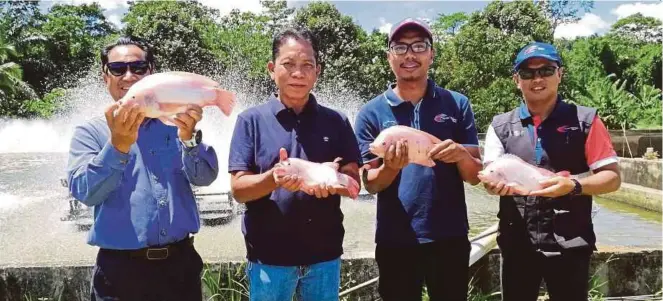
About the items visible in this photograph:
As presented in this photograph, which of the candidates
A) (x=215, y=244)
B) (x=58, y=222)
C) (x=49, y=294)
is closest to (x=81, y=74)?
(x=58, y=222)

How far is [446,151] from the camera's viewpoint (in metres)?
3.16

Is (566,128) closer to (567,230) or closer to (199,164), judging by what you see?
(567,230)

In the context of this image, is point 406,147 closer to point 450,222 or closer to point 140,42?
point 450,222

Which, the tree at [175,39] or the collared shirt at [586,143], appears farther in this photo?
the tree at [175,39]

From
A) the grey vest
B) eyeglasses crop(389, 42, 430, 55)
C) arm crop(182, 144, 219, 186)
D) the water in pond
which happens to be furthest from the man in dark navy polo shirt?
the water in pond

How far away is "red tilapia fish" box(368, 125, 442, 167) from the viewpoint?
10.3 ft

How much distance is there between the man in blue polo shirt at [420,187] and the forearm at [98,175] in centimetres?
151

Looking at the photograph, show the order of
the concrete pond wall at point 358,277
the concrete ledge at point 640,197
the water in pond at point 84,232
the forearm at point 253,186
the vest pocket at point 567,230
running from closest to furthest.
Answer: the forearm at point 253,186
the vest pocket at point 567,230
the concrete pond wall at point 358,277
the water in pond at point 84,232
the concrete ledge at point 640,197

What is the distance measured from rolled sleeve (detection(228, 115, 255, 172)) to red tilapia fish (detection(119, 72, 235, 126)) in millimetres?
169

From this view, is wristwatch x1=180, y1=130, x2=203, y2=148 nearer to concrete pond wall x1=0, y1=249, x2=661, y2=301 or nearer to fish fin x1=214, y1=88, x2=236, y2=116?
fish fin x1=214, y1=88, x2=236, y2=116

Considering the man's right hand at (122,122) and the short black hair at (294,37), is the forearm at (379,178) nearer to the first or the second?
the short black hair at (294,37)

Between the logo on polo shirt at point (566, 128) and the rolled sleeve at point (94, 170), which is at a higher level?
the logo on polo shirt at point (566, 128)

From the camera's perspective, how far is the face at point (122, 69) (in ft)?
9.80

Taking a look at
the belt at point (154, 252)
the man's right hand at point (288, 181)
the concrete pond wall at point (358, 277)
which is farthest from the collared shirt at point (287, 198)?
the concrete pond wall at point (358, 277)
